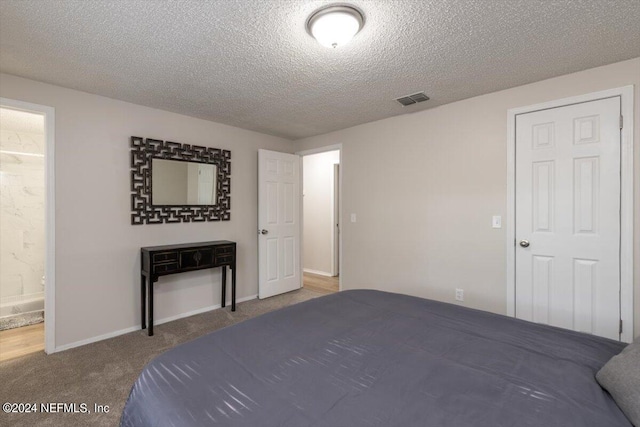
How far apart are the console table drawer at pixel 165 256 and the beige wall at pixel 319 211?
Result: 3.11 m

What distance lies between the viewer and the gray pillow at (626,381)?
0.89 meters

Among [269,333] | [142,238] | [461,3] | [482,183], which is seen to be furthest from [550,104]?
Result: [142,238]

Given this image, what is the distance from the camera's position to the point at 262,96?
287 cm

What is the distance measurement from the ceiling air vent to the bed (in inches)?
82.2

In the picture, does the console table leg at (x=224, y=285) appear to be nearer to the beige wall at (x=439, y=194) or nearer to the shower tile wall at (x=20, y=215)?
the beige wall at (x=439, y=194)

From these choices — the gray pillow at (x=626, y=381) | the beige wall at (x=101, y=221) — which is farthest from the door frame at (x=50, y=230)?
the gray pillow at (x=626, y=381)

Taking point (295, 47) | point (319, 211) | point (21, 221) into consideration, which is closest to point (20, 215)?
point (21, 221)

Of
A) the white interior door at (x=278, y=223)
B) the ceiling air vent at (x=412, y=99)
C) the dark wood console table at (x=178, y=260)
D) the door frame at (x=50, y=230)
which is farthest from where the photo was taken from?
the white interior door at (x=278, y=223)

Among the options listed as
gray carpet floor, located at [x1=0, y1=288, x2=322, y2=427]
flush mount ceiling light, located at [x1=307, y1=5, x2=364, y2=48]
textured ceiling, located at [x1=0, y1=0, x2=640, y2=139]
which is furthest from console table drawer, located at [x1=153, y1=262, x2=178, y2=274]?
flush mount ceiling light, located at [x1=307, y1=5, x2=364, y2=48]

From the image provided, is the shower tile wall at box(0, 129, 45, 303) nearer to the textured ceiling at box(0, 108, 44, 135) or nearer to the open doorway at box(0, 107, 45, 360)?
the open doorway at box(0, 107, 45, 360)

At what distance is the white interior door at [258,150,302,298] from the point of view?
163 inches

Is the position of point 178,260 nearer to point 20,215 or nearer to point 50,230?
point 50,230

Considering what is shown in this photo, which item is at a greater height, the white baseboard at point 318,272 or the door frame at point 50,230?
the door frame at point 50,230

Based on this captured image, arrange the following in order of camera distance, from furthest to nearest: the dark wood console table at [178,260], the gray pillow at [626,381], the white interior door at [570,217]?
the dark wood console table at [178,260] → the white interior door at [570,217] → the gray pillow at [626,381]
